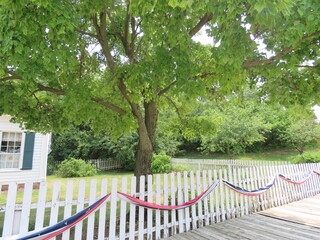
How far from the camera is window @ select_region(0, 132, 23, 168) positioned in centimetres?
852

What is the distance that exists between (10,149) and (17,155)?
393mm

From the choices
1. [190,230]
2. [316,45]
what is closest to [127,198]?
[190,230]

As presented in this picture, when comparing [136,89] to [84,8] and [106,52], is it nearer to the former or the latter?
[106,52]

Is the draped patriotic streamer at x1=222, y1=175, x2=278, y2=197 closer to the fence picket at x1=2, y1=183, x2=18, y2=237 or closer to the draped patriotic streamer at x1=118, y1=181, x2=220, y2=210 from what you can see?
the draped patriotic streamer at x1=118, y1=181, x2=220, y2=210

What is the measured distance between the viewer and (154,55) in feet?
13.3

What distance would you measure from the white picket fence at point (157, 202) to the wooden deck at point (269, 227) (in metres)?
0.22

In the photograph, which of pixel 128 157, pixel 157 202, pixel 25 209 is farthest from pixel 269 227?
pixel 128 157

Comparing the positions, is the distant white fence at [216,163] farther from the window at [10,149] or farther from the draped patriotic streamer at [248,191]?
the window at [10,149]

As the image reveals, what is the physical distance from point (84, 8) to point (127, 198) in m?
3.36

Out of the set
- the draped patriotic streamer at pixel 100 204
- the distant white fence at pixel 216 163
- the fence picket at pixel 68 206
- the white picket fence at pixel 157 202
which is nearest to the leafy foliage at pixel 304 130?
the distant white fence at pixel 216 163

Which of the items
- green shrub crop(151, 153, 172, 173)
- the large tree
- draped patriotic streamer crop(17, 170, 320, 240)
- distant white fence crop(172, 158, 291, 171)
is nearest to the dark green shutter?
the large tree

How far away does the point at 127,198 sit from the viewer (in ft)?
10.7

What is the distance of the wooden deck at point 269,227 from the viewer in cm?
356

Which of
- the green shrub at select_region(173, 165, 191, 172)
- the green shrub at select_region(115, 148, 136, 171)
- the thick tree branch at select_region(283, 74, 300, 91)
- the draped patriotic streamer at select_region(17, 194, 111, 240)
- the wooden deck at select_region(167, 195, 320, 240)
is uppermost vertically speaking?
the thick tree branch at select_region(283, 74, 300, 91)
